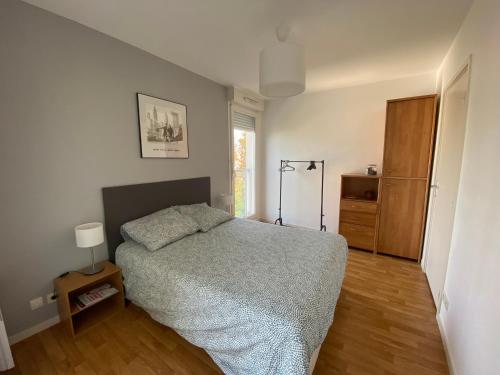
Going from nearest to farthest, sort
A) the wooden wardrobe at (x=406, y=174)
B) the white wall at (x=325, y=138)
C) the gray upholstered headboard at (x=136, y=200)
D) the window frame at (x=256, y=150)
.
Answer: the gray upholstered headboard at (x=136, y=200) → the wooden wardrobe at (x=406, y=174) → the white wall at (x=325, y=138) → the window frame at (x=256, y=150)

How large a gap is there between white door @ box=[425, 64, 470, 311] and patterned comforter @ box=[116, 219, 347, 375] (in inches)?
35.9

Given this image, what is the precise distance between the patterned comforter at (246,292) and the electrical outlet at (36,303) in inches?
23.5

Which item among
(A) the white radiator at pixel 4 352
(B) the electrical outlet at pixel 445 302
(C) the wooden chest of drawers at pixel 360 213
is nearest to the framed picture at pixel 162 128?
(A) the white radiator at pixel 4 352

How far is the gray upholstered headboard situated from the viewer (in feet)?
6.95

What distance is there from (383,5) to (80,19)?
2416mm

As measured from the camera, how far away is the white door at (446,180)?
176 cm

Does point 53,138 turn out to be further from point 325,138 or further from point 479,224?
point 325,138

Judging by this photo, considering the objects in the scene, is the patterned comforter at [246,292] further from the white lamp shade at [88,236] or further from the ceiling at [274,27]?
the ceiling at [274,27]

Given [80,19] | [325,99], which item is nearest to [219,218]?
[80,19]

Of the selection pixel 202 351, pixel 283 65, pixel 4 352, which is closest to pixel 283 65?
pixel 283 65

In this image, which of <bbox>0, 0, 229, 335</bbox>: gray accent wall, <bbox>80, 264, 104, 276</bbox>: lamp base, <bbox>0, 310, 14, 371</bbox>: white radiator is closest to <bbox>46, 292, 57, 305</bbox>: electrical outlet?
<bbox>0, 0, 229, 335</bbox>: gray accent wall

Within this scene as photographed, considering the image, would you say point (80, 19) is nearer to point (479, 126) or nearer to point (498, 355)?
point (479, 126)

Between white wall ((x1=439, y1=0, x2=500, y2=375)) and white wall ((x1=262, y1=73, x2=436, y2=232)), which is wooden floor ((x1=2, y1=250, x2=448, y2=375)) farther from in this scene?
white wall ((x1=262, y1=73, x2=436, y2=232))

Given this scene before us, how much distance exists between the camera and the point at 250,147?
169 inches
